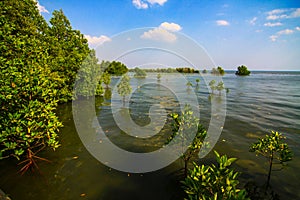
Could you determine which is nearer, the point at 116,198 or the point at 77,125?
the point at 116,198

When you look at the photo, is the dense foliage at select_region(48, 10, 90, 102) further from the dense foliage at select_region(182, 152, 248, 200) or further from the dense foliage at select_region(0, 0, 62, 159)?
the dense foliage at select_region(182, 152, 248, 200)

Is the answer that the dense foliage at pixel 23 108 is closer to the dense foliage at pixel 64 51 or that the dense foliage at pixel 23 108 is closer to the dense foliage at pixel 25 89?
the dense foliage at pixel 25 89

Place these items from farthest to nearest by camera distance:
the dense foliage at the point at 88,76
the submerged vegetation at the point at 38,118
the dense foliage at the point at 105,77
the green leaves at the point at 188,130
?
the dense foliage at the point at 105,77, the dense foliage at the point at 88,76, the green leaves at the point at 188,130, the submerged vegetation at the point at 38,118

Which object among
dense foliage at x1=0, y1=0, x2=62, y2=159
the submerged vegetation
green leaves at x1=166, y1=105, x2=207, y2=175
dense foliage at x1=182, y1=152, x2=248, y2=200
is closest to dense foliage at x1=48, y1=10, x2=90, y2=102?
the submerged vegetation

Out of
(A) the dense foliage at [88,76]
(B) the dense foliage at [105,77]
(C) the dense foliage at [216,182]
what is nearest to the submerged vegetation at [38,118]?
(C) the dense foliage at [216,182]

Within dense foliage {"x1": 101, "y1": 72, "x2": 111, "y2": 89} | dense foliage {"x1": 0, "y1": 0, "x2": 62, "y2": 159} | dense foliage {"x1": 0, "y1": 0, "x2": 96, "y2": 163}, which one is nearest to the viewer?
dense foliage {"x1": 0, "y1": 0, "x2": 62, "y2": 159}

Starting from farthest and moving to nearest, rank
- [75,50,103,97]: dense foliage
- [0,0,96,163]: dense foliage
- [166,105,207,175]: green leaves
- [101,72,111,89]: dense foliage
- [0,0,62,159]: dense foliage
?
1. [101,72,111,89]: dense foliage
2. [75,50,103,97]: dense foliage
3. [166,105,207,175]: green leaves
4. [0,0,96,163]: dense foliage
5. [0,0,62,159]: dense foliage

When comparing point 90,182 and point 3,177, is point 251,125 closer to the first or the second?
point 90,182

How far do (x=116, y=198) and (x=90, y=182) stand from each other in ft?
4.98

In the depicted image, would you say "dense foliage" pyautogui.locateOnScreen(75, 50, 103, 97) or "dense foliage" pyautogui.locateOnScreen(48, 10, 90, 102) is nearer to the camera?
"dense foliage" pyautogui.locateOnScreen(48, 10, 90, 102)

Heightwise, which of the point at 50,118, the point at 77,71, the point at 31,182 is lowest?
the point at 31,182

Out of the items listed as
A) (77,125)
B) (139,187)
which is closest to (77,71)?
(77,125)

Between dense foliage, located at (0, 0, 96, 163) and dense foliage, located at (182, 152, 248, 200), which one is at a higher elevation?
dense foliage, located at (0, 0, 96, 163)

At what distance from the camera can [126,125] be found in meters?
13.8
